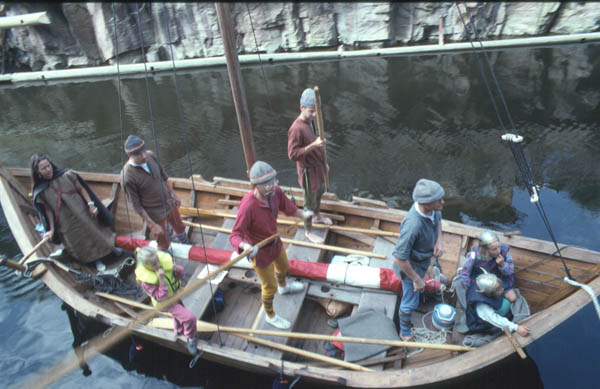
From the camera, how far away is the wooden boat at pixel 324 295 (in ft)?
12.6

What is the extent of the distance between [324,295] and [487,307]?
1.99 metres

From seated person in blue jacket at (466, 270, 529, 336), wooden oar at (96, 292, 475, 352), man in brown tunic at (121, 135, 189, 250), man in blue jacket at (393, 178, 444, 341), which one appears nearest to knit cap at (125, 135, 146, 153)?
man in brown tunic at (121, 135, 189, 250)

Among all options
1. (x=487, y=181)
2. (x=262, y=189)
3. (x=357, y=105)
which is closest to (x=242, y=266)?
(x=262, y=189)

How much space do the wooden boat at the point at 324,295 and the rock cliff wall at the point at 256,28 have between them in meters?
17.2

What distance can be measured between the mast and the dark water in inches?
38.9

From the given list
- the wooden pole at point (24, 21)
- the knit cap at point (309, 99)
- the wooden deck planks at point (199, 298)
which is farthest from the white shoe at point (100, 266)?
the wooden pole at point (24, 21)

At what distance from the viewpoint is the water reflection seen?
31.2ft

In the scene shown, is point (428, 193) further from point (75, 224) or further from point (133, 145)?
point (75, 224)

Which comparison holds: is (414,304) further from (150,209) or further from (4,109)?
(4,109)

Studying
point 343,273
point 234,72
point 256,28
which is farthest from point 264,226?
point 256,28

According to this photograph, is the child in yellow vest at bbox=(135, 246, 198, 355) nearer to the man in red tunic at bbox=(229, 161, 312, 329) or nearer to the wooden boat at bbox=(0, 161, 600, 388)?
the wooden boat at bbox=(0, 161, 600, 388)

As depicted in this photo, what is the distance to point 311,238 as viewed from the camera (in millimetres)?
5801

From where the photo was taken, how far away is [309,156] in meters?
5.40

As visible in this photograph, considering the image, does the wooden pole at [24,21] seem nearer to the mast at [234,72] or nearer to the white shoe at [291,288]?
the mast at [234,72]
